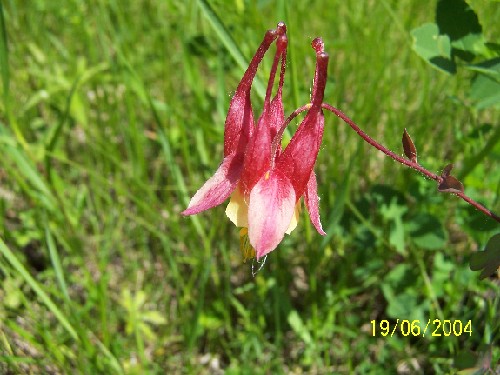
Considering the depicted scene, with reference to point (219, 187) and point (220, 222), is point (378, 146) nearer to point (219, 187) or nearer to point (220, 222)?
point (219, 187)

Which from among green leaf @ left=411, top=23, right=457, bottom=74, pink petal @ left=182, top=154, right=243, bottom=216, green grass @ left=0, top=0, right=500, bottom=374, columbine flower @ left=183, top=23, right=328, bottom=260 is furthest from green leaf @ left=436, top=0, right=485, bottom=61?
pink petal @ left=182, top=154, right=243, bottom=216

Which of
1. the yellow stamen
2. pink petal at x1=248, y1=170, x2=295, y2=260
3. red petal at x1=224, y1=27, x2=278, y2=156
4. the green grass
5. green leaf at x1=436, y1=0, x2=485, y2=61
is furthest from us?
the green grass

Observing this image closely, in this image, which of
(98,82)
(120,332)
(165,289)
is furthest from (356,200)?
(98,82)

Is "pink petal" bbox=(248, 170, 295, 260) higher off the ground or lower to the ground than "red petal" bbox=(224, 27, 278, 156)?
lower

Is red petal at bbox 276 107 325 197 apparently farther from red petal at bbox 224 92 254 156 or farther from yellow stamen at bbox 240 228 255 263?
yellow stamen at bbox 240 228 255 263

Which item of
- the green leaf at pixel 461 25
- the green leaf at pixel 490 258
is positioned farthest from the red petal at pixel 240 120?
the green leaf at pixel 461 25

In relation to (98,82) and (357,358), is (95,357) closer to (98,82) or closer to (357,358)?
(357,358)
